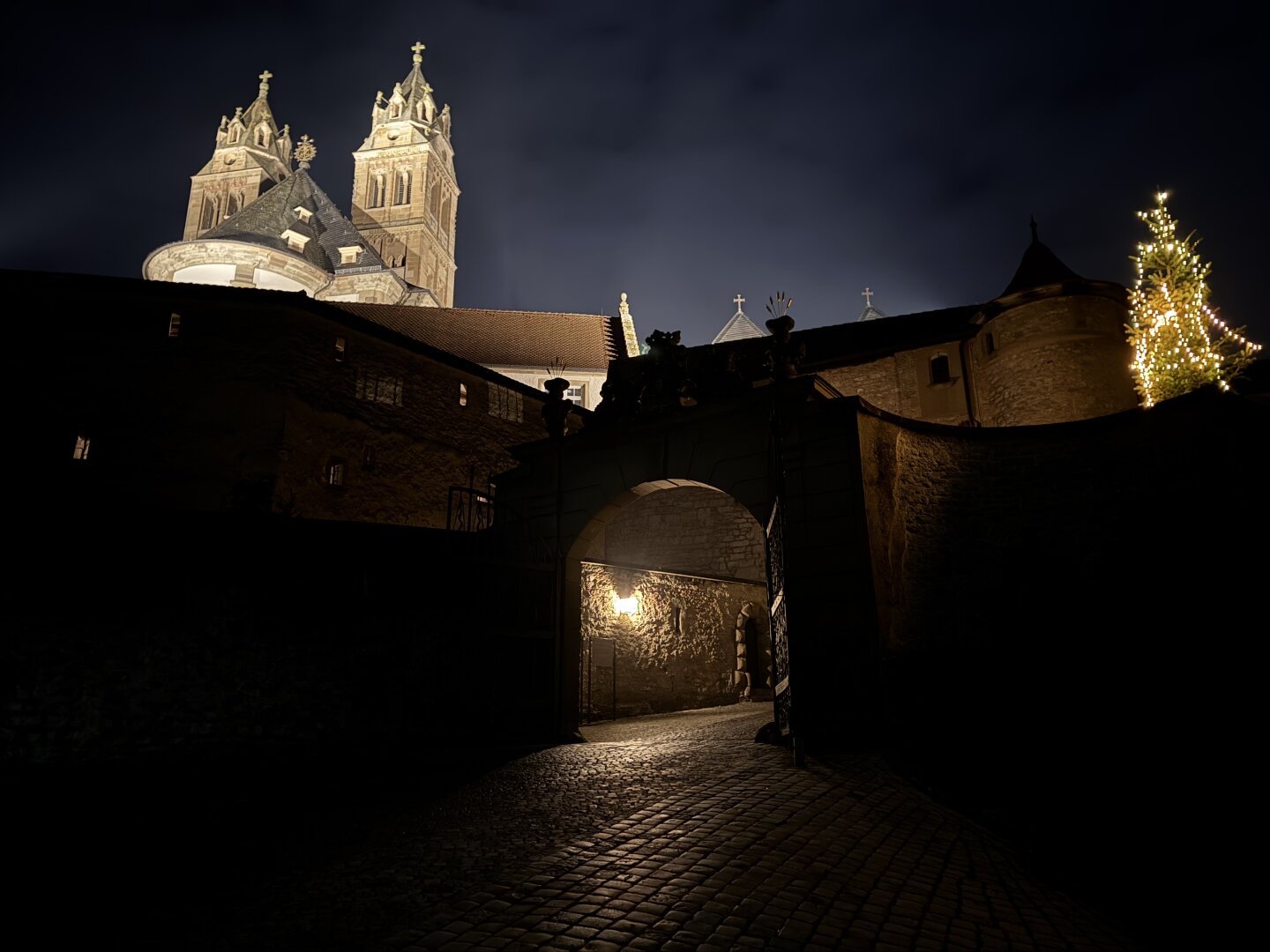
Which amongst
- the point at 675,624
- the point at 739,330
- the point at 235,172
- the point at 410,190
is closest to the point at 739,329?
the point at 739,330

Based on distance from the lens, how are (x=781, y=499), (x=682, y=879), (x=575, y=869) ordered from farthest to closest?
(x=781, y=499), (x=575, y=869), (x=682, y=879)

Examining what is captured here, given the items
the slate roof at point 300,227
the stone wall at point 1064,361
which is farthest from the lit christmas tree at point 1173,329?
the slate roof at point 300,227

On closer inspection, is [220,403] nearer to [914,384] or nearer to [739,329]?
[914,384]

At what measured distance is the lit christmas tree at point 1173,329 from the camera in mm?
21062

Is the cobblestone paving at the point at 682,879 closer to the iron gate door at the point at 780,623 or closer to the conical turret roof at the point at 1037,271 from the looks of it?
the iron gate door at the point at 780,623

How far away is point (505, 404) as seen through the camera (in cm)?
2586

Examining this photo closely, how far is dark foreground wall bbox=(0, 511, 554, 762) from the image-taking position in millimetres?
9148

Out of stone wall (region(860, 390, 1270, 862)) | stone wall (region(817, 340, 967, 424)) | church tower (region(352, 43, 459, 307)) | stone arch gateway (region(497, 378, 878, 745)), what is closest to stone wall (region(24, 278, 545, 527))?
stone arch gateway (region(497, 378, 878, 745))

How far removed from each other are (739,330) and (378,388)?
1310 inches

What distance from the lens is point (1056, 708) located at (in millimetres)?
10297

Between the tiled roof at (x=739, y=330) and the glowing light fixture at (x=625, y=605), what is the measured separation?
36333 mm

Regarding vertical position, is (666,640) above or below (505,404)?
below

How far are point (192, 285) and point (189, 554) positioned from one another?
14.0 meters

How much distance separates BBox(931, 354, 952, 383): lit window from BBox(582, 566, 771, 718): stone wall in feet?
36.9
